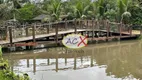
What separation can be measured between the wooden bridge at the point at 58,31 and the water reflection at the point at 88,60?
944mm

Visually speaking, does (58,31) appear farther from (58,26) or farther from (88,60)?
(88,60)

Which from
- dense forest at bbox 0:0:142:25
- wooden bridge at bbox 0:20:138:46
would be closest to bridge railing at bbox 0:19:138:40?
wooden bridge at bbox 0:20:138:46

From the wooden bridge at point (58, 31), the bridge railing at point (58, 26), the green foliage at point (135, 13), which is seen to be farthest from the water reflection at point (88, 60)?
the green foliage at point (135, 13)

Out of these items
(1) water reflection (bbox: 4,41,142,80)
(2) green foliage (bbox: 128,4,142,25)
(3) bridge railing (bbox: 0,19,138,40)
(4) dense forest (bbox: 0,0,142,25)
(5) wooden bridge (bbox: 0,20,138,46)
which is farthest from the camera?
(2) green foliage (bbox: 128,4,142,25)

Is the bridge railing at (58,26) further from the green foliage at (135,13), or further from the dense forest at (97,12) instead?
the green foliage at (135,13)

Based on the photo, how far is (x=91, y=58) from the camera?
44.7 ft

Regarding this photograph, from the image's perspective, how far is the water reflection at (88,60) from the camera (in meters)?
11.0

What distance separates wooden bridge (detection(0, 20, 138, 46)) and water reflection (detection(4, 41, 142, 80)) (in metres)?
0.94

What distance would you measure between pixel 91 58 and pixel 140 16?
12784mm

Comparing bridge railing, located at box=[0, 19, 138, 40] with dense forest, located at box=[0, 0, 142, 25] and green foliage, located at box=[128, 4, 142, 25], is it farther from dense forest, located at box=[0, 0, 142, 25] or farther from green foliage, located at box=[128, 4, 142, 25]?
green foliage, located at box=[128, 4, 142, 25]

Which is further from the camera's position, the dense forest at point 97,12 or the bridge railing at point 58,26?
the dense forest at point 97,12

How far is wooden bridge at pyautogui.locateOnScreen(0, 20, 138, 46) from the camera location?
14.5 meters

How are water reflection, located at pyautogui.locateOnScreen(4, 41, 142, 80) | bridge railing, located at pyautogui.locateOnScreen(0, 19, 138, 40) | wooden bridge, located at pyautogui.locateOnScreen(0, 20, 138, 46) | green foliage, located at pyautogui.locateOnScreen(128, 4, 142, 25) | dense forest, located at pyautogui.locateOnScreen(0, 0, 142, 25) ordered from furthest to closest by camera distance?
green foliage, located at pyautogui.locateOnScreen(128, 4, 142, 25) → dense forest, located at pyautogui.locateOnScreen(0, 0, 142, 25) → bridge railing, located at pyautogui.locateOnScreen(0, 19, 138, 40) → wooden bridge, located at pyautogui.locateOnScreen(0, 20, 138, 46) → water reflection, located at pyautogui.locateOnScreen(4, 41, 142, 80)

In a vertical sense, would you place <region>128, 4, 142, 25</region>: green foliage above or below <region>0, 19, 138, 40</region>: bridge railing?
above
